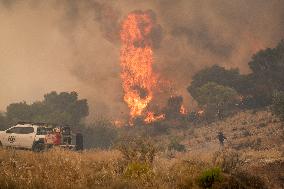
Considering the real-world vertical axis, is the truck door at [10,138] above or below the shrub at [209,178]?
above

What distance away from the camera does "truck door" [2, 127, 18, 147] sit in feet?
77.4

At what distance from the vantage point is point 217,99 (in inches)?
2766

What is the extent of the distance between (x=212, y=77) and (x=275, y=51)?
1425 cm

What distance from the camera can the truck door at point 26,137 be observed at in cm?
2334

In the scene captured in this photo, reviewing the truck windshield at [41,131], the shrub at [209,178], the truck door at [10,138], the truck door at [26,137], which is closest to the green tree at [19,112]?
the truck door at [10,138]

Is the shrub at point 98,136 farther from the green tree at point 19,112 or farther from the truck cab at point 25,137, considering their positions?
the truck cab at point 25,137

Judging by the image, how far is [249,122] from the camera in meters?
58.2

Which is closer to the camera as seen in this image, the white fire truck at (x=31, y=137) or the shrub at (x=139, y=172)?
the shrub at (x=139, y=172)

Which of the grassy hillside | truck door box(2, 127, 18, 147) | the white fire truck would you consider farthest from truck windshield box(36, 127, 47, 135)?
the grassy hillside

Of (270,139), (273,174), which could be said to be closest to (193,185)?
(273,174)

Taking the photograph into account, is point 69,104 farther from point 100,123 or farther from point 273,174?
point 273,174

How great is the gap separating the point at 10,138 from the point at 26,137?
1157 millimetres

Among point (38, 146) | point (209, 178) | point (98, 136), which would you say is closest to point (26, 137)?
point (38, 146)

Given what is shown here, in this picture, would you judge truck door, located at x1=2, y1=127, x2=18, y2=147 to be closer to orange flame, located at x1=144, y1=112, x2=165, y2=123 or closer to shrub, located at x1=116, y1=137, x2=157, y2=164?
shrub, located at x1=116, y1=137, x2=157, y2=164
